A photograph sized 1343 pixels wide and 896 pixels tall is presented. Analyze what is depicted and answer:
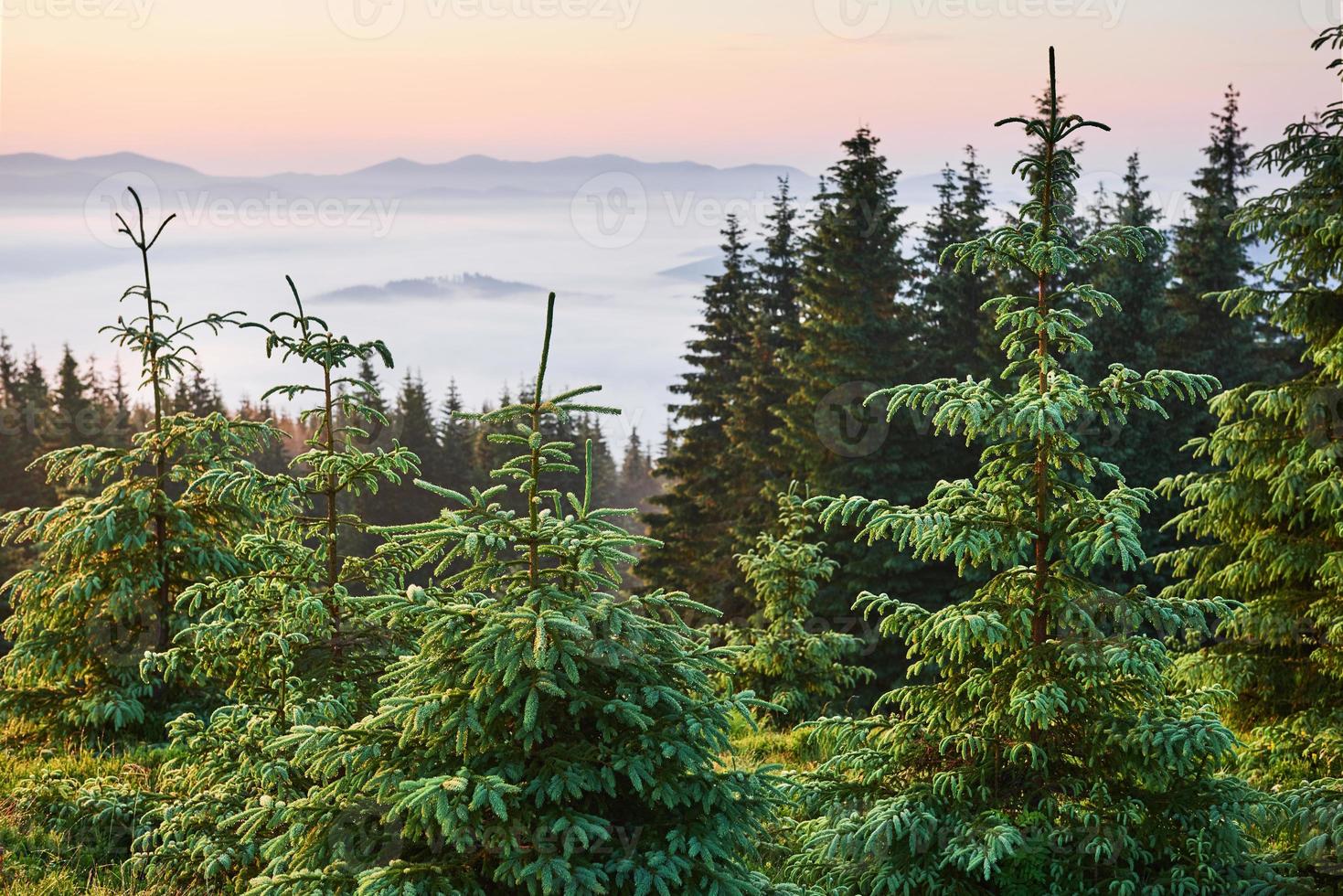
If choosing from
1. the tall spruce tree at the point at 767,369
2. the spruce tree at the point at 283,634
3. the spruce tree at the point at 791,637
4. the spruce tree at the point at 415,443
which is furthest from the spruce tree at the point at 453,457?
the spruce tree at the point at 283,634

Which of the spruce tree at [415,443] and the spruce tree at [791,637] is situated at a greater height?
the spruce tree at [791,637]

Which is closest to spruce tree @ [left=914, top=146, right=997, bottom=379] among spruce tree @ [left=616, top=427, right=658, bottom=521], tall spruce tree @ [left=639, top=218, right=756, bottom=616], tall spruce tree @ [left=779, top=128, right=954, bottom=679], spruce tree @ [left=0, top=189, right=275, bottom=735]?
tall spruce tree @ [left=779, top=128, right=954, bottom=679]

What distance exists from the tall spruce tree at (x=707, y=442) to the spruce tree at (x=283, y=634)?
29.2m

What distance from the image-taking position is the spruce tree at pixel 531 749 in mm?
4254

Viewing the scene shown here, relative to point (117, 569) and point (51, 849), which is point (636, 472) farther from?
point (51, 849)

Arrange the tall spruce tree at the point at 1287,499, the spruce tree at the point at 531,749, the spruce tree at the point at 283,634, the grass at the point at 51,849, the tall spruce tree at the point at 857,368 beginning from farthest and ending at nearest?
1. the tall spruce tree at the point at 857,368
2. the tall spruce tree at the point at 1287,499
3. the grass at the point at 51,849
4. the spruce tree at the point at 283,634
5. the spruce tree at the point at 531,749

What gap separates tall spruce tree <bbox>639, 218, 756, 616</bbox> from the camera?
36531 millimetres

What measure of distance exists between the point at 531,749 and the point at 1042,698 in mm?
3182

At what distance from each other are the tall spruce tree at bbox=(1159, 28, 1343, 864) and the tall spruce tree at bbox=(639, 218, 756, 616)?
2412 cm

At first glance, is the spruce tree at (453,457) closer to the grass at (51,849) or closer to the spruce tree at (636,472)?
the spruce tree at (636,472)

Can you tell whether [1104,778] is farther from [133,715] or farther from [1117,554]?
[133,715]

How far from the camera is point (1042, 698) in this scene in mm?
5992

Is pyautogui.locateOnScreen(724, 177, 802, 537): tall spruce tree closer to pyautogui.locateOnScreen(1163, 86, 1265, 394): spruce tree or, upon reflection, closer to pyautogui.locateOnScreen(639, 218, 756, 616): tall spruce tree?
pyautogui.locateOnScreen(639, 218, 756, 616): tall spruce tree

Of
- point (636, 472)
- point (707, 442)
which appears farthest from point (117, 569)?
point (636, 472)
